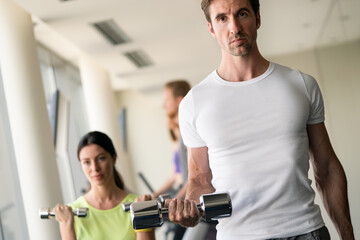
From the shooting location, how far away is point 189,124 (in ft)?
5.13

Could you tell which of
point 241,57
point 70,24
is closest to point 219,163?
point 241,57

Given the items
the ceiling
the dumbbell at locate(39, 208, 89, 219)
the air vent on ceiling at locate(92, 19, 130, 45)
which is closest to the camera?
the dumbbell at locate(39, 208, 89, 219)

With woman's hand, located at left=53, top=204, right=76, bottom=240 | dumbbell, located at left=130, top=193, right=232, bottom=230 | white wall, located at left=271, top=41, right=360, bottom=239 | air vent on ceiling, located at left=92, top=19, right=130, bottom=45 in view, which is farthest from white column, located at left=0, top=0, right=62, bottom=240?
dumbbell, located at left=130, top=193, right=232, bottom=230

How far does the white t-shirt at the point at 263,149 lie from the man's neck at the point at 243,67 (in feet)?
0.09

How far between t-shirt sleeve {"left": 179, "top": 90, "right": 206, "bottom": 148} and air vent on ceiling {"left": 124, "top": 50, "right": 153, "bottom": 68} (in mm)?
7134

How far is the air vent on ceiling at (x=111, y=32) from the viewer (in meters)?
6.96

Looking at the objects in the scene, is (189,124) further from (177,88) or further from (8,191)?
(8,191)

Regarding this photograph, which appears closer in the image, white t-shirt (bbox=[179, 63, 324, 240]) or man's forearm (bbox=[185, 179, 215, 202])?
white t-shirt (bbox=[179, 63, 324, 240])

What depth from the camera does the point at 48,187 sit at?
19.0 feet

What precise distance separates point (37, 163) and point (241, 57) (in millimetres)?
4514

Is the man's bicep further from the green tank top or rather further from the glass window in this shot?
the glass window

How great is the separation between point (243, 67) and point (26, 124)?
14.7 ft

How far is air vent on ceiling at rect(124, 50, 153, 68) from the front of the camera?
28.8 ft

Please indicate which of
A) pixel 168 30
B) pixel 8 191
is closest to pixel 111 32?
pixel 168 30
